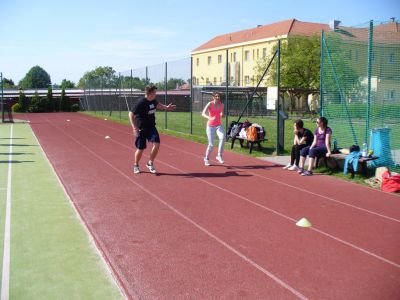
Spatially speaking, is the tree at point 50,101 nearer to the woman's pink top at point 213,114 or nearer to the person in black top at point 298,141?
the woman's pink top at point 213,114

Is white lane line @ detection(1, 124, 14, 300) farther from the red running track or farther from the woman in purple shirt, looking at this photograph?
the woman in purple shirt

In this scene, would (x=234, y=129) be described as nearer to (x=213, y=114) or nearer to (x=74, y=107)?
(x=213, y=114)

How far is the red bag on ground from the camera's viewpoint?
8.63 meters

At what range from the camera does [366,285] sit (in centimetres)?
432

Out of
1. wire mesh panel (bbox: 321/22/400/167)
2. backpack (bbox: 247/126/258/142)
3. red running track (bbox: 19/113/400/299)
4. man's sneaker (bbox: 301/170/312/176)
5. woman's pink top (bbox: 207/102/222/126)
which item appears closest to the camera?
red running track (bbox: 19/113/400/299)

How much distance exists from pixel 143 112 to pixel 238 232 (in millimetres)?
4745

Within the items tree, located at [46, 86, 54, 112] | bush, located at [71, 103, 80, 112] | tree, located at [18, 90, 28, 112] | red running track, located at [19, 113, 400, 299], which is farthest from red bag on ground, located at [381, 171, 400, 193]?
tree, located at [46, 86, 54, 112]

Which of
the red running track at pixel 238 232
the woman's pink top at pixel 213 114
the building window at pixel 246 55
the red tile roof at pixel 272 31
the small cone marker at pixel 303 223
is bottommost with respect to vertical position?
the red running track at pixel 238 232

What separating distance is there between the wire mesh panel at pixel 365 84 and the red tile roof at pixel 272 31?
47676mm

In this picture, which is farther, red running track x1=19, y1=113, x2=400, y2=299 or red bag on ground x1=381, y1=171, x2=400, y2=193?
red bag on ground x1=381, y1=171, x2=400, y2=193

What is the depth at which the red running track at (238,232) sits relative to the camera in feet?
14.2

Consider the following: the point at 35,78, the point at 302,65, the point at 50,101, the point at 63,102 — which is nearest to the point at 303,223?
the point at 302,65

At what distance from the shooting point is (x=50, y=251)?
17.1 ft

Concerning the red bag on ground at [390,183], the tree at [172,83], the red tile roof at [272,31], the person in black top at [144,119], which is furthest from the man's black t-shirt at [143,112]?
the red tile roof at [272,31]
